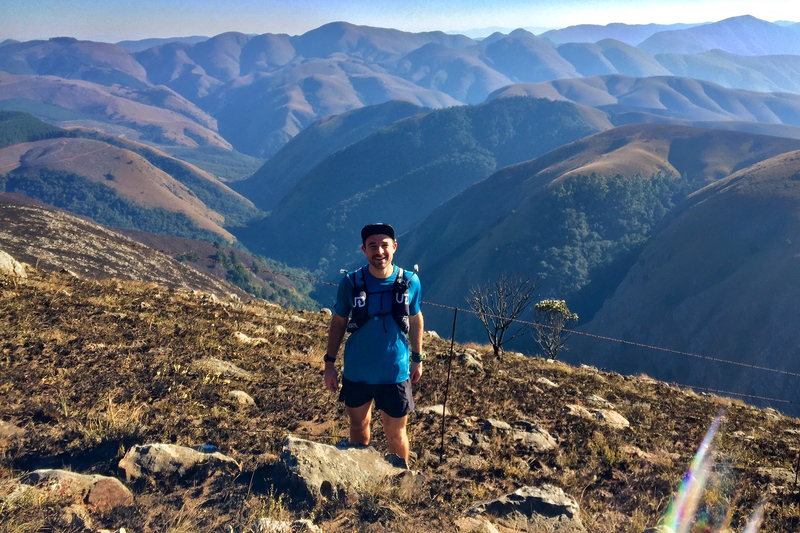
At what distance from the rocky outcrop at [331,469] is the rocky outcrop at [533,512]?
3.50 ft

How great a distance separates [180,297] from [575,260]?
119579 millimetres

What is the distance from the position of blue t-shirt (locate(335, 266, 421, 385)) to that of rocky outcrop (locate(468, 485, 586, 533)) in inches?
68.9

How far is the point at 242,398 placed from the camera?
7.43 meters

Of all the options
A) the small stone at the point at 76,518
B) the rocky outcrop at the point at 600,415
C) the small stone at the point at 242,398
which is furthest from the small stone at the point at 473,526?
the rocky outcrop at the point at 600,415

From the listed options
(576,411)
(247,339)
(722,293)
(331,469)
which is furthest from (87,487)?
(722,293)

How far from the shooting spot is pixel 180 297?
48.3ft

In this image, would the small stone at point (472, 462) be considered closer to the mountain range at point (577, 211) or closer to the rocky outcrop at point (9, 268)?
the rocky outcrop at point (9, 268)

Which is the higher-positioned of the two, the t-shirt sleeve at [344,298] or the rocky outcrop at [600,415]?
the t-shirt sleeve at [344,298]

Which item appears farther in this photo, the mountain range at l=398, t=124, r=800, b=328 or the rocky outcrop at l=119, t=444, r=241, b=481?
the mountain range at l=398, t=124, r=800, b=328

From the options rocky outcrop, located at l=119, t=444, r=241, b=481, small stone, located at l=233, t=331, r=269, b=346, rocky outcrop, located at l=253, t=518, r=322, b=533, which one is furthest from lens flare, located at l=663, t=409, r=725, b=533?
small stone, located at l=233, t=331, r=269, b=346

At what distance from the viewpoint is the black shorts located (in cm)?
527

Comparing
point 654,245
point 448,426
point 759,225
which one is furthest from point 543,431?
point 654,245

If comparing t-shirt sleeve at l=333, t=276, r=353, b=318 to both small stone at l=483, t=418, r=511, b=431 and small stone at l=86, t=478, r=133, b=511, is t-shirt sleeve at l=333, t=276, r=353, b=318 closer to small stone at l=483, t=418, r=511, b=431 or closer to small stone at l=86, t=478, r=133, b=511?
small stone at l=86, t=478, r=133, b=511

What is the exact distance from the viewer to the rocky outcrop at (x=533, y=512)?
202 inches
